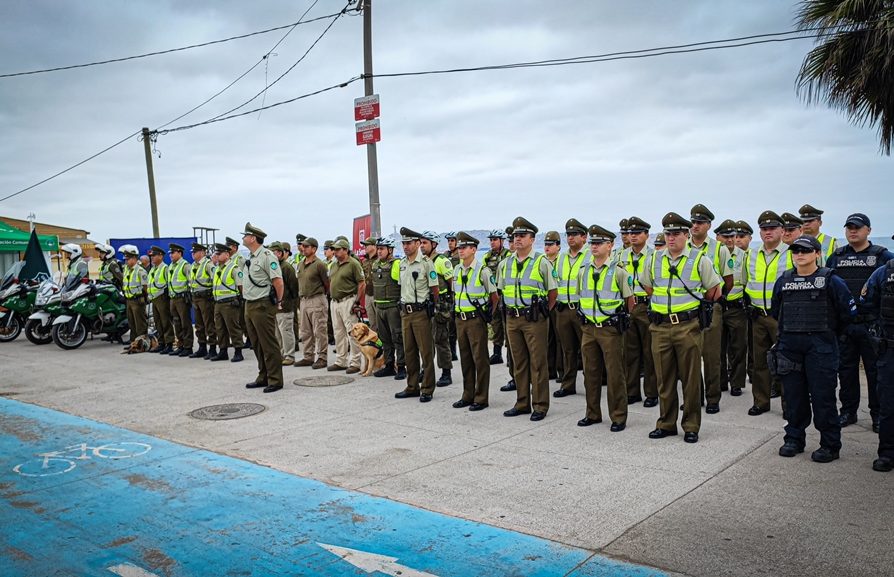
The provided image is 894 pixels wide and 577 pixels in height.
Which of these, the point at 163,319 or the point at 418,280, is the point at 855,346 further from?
the point at 163,319

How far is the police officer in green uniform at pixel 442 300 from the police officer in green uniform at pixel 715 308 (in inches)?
126

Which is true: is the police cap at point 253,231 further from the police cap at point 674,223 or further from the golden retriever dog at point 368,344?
the police cap at point 674,223

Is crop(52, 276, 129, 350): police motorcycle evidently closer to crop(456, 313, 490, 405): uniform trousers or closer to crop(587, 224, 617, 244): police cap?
crop(456, 313, 490, 405): uniform trousers

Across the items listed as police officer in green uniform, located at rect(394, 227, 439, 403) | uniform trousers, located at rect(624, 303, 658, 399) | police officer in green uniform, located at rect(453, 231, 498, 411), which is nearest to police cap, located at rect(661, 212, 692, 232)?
uniform trousers, located at rect(624, 303, 658, 399)

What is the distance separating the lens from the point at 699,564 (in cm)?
404

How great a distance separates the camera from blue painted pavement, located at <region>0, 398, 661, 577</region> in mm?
4215

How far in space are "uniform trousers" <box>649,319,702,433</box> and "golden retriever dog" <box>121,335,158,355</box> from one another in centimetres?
1130

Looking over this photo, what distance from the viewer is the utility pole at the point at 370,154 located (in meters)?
15.2

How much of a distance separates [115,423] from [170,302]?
20.7ft

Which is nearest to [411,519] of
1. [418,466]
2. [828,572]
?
[418,466]

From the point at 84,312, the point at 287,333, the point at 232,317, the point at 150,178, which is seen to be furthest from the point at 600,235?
the point at 150,178

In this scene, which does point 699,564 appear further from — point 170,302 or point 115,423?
point 170,302

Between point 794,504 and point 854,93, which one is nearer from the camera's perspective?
point 794,504

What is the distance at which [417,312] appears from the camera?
9.24m
